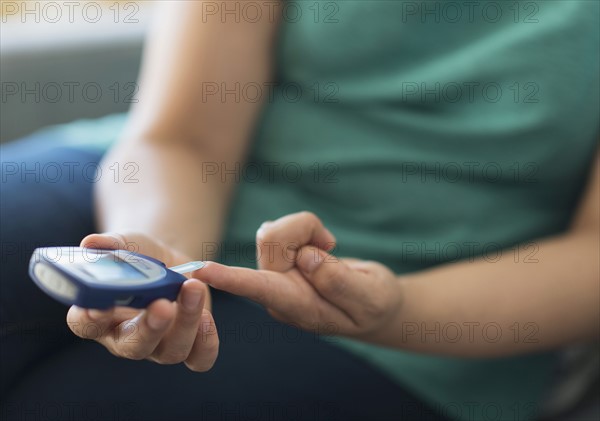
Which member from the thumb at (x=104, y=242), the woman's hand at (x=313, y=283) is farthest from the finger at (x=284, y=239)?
the thumb at (x=104, y=242)

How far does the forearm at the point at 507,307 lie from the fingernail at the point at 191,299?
0.81 feet

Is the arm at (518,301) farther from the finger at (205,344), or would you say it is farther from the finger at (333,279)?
the finger at (205,344)

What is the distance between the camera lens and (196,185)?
71 cm

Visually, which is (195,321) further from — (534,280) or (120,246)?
(534,280)

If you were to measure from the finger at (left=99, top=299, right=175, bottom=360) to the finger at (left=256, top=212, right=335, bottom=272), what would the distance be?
11 cm

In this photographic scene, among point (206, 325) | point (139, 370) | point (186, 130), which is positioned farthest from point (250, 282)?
point (186, 130)

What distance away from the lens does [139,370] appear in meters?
0.60

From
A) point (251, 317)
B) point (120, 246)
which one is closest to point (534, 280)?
point (251, 317)

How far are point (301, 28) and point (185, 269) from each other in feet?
1.06

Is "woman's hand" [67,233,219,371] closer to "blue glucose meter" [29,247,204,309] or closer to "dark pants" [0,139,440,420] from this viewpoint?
"blue glucose meter" [29,247,204,309]

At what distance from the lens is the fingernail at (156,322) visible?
1.32 feet

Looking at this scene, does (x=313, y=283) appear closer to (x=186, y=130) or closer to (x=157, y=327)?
(x=157, y=327)

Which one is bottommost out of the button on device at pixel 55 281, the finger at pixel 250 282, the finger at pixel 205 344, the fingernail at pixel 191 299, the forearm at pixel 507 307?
the forearm at pixel 507 307

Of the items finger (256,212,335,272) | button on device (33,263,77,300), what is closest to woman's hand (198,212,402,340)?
finger (256,212,335,272)
